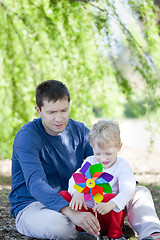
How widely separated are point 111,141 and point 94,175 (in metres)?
0.31

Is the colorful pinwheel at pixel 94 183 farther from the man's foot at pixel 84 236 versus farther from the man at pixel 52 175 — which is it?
the man's foot at pixel 84 236

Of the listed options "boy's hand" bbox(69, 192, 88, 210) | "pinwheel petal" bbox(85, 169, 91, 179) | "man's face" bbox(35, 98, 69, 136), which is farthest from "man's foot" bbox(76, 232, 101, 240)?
"man's face" bbox(35, 98, 69, 136)

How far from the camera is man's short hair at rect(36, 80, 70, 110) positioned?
9.02ft

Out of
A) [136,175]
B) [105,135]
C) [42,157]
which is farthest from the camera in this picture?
[136,175]

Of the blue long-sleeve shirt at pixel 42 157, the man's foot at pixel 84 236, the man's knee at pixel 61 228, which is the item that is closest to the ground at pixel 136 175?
the blue long-sleeve shirt at pixel 42 157

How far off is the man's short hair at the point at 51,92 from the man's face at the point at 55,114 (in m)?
0.03

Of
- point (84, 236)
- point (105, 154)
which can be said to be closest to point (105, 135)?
point (105, 154)

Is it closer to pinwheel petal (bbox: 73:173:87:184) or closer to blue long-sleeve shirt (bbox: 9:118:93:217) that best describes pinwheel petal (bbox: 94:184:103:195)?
pinwheel petal (bbox: 73:173:87:184)

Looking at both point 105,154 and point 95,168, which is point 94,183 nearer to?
point 95,168

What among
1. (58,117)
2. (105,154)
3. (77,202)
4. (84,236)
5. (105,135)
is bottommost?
(84,236)

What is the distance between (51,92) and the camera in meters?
2.76

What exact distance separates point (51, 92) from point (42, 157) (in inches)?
19.5

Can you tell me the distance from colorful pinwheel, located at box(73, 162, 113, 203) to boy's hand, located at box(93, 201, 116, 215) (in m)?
0.04

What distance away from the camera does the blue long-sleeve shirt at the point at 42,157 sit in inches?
104
